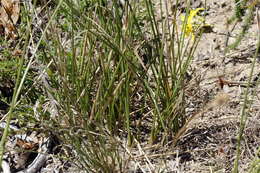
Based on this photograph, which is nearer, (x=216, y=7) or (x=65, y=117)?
(x=65, y=117)

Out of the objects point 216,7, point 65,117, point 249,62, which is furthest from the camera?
point 216,7

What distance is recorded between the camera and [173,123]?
5.65 ft

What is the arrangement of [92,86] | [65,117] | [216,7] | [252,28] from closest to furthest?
[65,117]
[92,86]
[252,28]
[216,7]

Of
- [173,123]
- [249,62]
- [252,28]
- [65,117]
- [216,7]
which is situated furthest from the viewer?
[216,7]

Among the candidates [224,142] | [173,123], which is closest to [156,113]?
[173,123]

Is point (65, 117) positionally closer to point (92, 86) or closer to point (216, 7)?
point (92, 86)

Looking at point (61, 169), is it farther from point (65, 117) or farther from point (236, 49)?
point (236, 49)

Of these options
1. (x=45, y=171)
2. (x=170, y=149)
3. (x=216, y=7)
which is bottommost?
(x=45, y=171)

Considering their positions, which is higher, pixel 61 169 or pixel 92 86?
pixel 92 86

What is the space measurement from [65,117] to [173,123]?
0.42m

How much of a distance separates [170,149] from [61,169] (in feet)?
1.57

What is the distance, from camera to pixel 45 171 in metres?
1.83

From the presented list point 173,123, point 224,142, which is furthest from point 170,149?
point 224,142

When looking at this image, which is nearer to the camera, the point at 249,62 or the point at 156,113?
the point at 156,113
